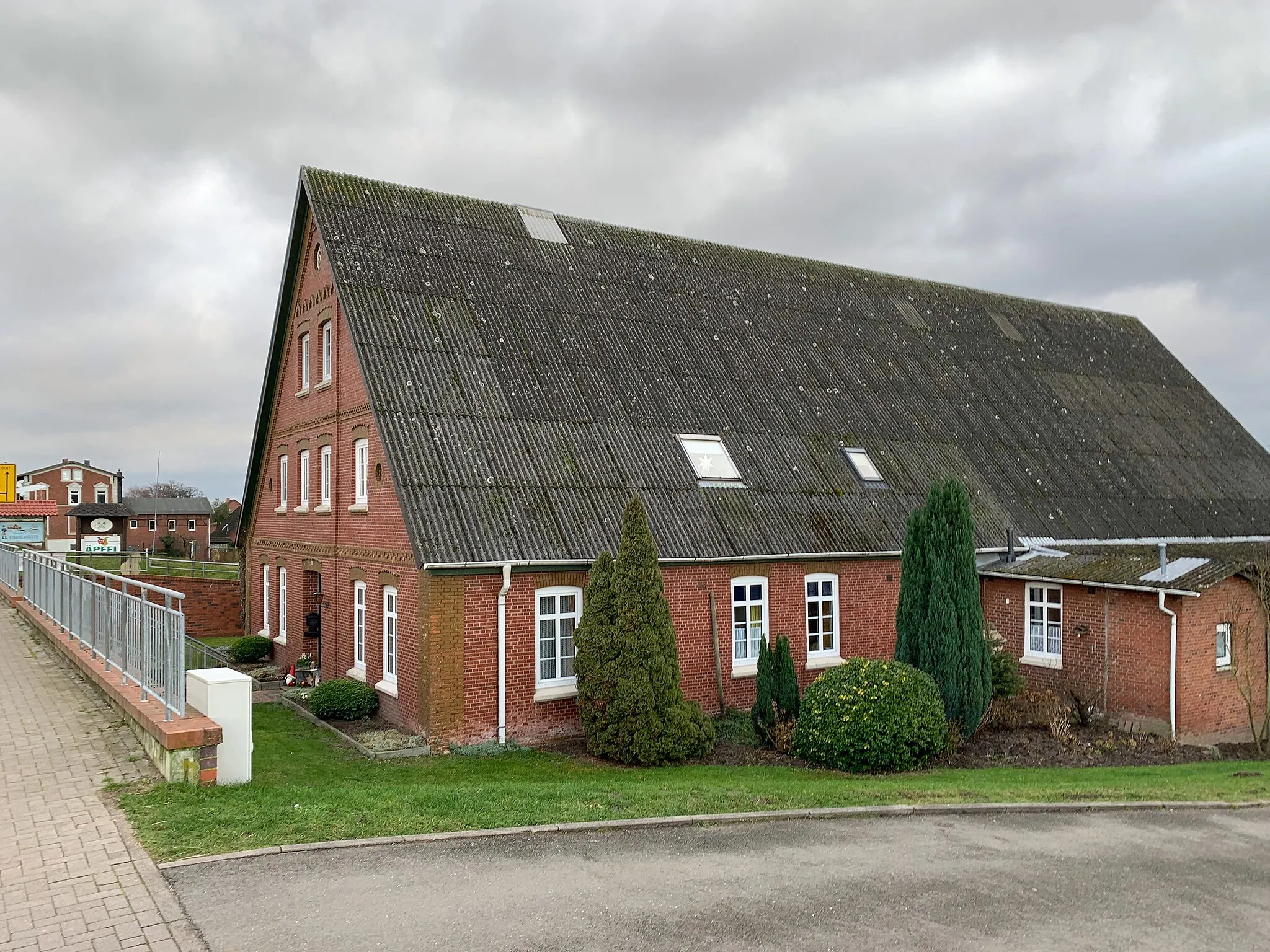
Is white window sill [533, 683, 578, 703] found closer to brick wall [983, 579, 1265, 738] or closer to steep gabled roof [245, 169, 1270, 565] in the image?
steep gabled roof [245, 169, 1270, 565]

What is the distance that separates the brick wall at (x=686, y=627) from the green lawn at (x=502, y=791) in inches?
33.7

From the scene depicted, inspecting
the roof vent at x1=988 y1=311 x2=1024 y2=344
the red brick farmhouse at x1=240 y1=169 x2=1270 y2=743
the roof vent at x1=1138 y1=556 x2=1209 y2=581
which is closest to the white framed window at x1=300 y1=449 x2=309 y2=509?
the red brick farmhouse at x1=240 y1=169 x2=1270 y2=743

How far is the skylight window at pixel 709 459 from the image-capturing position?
1844 cm

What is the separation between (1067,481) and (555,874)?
68.0 ft

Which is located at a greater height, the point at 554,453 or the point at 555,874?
the point at 554,453

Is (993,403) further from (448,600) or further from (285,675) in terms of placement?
(285,675)

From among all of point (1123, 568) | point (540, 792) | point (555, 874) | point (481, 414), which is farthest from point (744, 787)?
point (1123, 568)

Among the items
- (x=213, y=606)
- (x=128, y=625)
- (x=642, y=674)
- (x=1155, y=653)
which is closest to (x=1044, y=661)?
(x=1155, y=653)

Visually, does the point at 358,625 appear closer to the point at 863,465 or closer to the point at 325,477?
the point at 325,477

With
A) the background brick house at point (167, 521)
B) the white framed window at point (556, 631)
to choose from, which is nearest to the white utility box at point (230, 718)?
the white framed window at point (556, 631)

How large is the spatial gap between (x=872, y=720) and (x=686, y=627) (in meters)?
4.08

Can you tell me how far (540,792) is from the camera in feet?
33.2

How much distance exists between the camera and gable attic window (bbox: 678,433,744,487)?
18.4 m

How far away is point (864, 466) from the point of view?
818 inches
